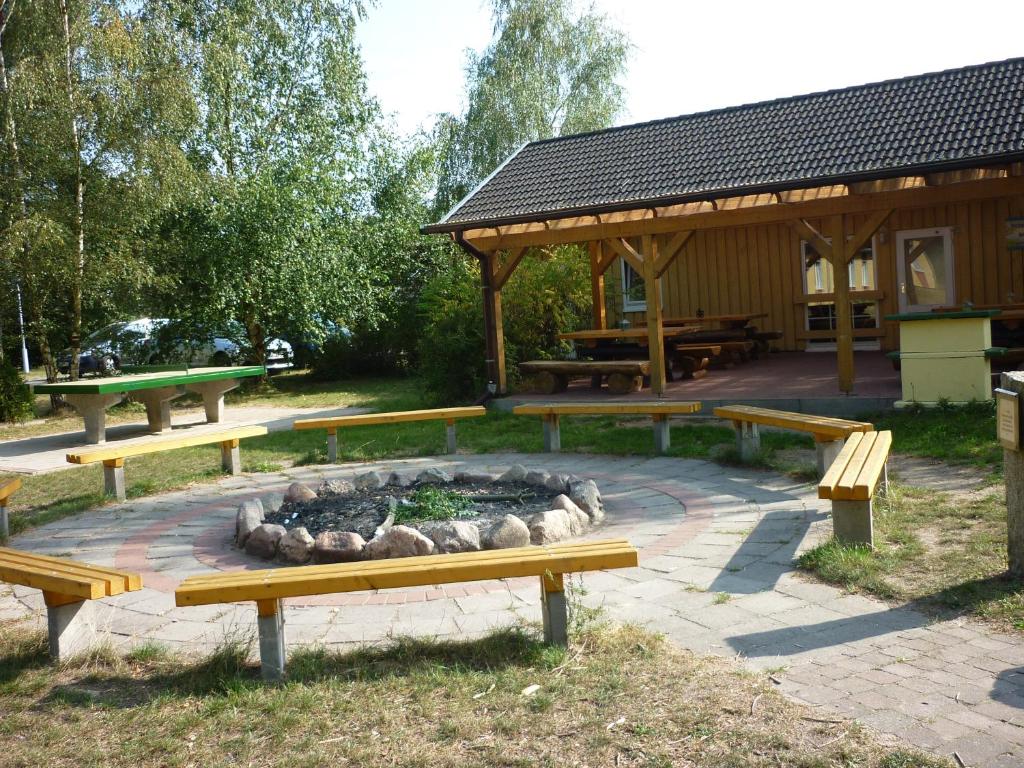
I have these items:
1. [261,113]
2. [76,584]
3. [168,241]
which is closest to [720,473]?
[76,584]

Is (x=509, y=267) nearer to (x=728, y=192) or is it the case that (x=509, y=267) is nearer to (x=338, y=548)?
(x=728, y=192)

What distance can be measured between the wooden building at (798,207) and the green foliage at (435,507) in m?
6.14

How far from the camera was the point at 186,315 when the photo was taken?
18.6m

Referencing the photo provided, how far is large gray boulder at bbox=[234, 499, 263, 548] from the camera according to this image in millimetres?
6223

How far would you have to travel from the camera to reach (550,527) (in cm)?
605

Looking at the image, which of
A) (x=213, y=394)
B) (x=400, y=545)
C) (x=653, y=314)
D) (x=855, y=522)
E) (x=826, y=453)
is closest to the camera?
(x=855, y=522)

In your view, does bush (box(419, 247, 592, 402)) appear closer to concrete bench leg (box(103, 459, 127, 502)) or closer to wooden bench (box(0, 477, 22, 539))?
concrete bench leg (box(103, 459, 127, 502))

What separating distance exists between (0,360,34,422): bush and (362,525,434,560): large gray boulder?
12583 millimetres

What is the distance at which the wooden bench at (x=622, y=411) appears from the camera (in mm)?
9203

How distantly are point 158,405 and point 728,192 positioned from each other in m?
8.39

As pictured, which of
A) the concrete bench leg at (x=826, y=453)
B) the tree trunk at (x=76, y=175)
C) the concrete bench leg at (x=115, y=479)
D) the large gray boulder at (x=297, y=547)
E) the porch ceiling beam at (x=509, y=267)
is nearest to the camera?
the large gray boulder at (x=297, y=547)

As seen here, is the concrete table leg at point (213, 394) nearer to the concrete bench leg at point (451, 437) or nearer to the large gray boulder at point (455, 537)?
the concrete bench leg at point (451, 437)

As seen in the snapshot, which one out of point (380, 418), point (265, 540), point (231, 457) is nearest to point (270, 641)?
point (265, 540)

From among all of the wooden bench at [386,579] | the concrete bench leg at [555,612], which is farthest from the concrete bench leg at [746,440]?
the concrete bench leg at [555,612]
